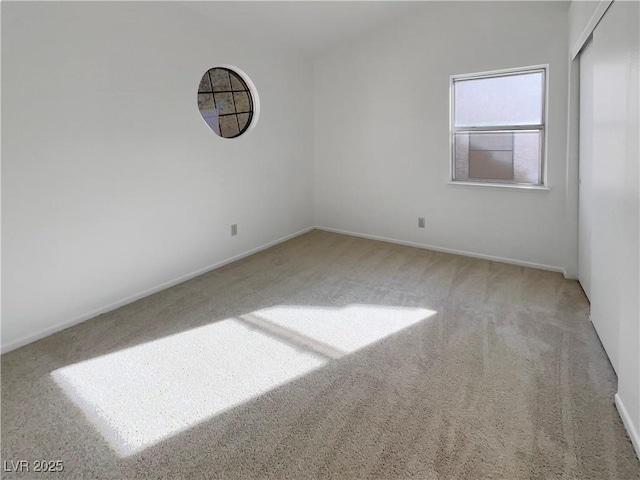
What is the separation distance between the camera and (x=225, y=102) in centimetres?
409

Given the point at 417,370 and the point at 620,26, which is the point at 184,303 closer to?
the point at 417,370

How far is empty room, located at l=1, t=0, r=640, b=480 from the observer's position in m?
1.76

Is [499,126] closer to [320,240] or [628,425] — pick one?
[320,240]

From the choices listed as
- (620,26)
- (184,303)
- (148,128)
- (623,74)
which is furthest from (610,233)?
(148,128)

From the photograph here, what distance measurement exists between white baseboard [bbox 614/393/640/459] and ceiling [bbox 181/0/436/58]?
3.84 metres

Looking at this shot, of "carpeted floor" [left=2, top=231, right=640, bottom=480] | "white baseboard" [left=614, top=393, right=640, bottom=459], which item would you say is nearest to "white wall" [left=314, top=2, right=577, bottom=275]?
"carpeted floor" [left=2, top=231, right=640, bottom=480]

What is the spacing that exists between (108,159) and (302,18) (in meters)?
2.39

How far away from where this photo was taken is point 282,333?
8.93ft

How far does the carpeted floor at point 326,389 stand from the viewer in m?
1.63

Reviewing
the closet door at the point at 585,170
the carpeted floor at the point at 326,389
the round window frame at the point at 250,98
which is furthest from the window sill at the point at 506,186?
the round window frame at the point at 250,98

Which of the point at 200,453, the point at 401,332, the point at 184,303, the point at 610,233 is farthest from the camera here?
the point at 184,303

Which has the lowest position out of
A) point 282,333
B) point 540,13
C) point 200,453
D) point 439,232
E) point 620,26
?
point 200,453

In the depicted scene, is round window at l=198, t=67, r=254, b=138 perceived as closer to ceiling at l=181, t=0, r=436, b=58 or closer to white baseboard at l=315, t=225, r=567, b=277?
ceiling at l=181, t=0, r=436, b=58

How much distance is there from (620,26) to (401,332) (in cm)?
203
